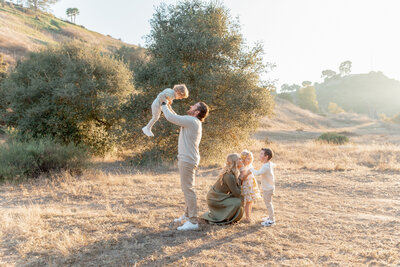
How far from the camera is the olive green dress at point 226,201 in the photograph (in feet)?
17.8

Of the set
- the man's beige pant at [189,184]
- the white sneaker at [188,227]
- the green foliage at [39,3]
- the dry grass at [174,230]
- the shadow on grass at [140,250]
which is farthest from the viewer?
the green foliage at [39,3]

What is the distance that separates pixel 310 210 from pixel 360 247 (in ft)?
7.05

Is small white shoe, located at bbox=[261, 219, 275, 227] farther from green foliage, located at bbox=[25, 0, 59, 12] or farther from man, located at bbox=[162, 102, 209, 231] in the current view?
green foliage, located at bbox=[25, 0, 59, 12]

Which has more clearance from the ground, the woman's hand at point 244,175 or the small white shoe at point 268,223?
the woman's hand at point 244,175

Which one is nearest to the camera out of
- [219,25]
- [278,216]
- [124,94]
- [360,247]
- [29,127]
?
[360,247]

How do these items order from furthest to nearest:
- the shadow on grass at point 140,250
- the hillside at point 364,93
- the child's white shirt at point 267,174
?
the hillside at point 364,93, the child's white shirt at point 267,174, the shadow on grass at point 140,250

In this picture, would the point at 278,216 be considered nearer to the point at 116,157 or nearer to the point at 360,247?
the point at 360,247

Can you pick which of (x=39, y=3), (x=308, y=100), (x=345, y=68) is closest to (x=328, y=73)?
(x=345, y=68)

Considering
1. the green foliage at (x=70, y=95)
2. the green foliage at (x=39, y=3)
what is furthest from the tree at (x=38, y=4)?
the green foliage at (x=70, y=95)

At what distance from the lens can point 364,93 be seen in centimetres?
13012

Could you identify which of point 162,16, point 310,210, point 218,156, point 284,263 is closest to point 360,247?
point 284,263

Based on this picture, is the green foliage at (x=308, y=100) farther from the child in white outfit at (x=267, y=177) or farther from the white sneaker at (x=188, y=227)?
the white sneaker at (x=188, y=227)

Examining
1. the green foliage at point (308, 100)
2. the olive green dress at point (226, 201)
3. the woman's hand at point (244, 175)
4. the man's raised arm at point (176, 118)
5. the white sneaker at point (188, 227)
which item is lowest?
the white sneaker at point (188, 227)

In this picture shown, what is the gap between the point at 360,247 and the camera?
4.57 metres
